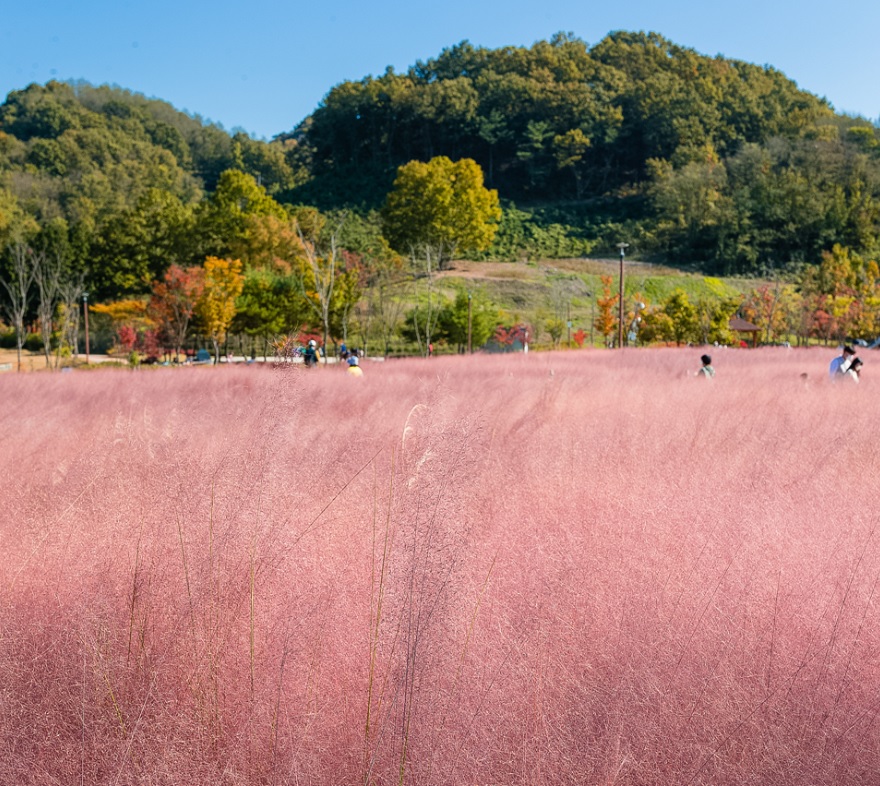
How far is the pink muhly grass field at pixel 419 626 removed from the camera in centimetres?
221

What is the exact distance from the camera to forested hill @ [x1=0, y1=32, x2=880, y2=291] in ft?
202

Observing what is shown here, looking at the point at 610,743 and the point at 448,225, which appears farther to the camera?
the point at 448,225

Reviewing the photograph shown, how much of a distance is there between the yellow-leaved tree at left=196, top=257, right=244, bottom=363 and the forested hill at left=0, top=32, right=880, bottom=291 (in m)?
14.4

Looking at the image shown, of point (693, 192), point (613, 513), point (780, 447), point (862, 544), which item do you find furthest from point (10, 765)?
point (693, 192)

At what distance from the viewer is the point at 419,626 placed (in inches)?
86.1

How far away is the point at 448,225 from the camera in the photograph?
61938 mm

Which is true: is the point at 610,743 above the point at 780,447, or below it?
below

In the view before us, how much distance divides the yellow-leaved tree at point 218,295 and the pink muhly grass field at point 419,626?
32170 mm

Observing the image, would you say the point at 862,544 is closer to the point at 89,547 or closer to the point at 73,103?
the point at 89,547

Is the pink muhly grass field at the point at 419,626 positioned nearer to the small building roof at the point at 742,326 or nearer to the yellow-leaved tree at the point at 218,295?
the yellow-leaved tree at the point at 218,295

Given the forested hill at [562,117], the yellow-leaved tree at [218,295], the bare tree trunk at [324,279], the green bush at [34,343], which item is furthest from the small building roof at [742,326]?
the forested hill at [562,117]

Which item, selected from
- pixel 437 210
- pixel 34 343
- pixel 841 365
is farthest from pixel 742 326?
pixel 34 343

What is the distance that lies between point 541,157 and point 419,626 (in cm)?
9773

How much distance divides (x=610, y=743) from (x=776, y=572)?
1.19 metres
